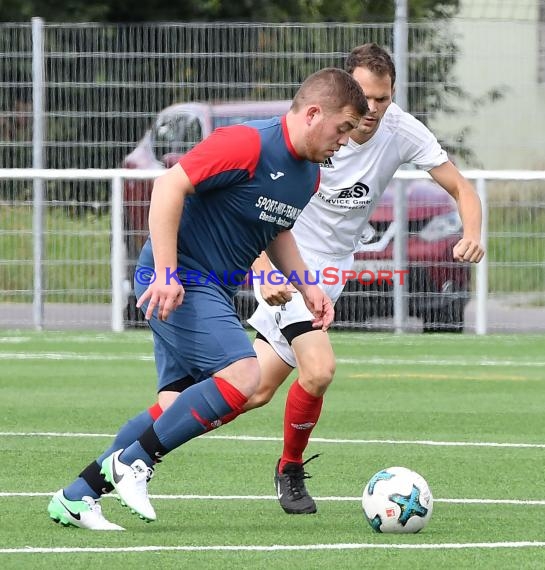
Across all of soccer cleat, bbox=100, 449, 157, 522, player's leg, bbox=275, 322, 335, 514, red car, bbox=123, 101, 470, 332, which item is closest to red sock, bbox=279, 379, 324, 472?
player's leg, bbox=275, 322, 335, 514

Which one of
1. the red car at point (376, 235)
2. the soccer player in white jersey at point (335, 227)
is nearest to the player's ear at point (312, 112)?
the soccer player in white jersey at point (335, 227)

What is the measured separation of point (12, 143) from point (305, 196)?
395 inches

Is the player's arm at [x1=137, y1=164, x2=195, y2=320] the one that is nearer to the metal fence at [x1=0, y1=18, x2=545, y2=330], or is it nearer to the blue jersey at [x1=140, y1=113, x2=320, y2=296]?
the blue jersey at [x1=140, y1=113, x2=320, y2=296]

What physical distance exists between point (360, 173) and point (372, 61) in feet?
2.06

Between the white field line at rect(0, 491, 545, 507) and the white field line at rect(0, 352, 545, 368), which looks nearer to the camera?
the white field line at rect(0, 491, 545, 507)

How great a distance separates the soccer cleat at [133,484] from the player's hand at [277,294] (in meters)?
Answer: 1.09

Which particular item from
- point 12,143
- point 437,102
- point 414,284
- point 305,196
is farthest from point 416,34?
point 305,196

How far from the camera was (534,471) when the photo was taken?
8.12m

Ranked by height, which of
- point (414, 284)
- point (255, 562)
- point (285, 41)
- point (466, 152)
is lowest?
point (255, 562)

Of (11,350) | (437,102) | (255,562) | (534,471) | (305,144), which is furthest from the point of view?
(437,102)

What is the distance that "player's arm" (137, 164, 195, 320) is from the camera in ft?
19.7

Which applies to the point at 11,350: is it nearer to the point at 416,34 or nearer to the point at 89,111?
the point at 89,111

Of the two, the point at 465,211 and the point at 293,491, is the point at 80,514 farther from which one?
the point at 465,211

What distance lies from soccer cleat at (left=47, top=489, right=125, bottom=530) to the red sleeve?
1309mm
